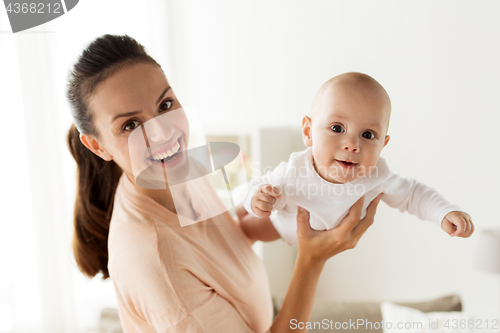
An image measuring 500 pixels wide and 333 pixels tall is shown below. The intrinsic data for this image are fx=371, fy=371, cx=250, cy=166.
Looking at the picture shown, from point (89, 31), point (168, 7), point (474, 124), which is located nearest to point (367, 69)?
point (474, 124)

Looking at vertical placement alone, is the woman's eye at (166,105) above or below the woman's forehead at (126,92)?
below

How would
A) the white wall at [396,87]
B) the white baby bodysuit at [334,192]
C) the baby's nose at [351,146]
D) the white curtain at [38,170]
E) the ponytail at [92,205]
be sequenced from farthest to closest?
the white curtain at [38,170]
the white wall at [396,87]
the ponytail at [92,205]
the white baby bodysuit at [334,192]
the baby's nose at [351,146]

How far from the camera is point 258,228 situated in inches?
34.6

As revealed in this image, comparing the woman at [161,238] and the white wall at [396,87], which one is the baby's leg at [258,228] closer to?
the woman at [161,238]

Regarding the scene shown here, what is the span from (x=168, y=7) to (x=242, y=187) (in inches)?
51.9

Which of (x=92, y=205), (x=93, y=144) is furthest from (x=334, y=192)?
(x=92, y=205)

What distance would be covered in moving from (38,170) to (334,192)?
3.82ft

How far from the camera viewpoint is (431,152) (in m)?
1.24

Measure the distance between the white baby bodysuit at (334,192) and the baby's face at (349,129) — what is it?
0.06 meters

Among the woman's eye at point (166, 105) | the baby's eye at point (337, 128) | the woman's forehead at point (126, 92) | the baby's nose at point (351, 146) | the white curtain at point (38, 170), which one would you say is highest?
the woman's forehead at point (126, 92)

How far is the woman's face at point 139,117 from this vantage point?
59 centimetres

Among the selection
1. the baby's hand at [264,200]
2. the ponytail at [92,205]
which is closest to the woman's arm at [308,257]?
the baby's hand at [264,200]

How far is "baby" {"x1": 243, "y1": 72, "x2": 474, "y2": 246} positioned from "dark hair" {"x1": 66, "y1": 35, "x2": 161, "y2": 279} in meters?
0.29

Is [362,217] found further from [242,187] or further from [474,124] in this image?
[474,124]
